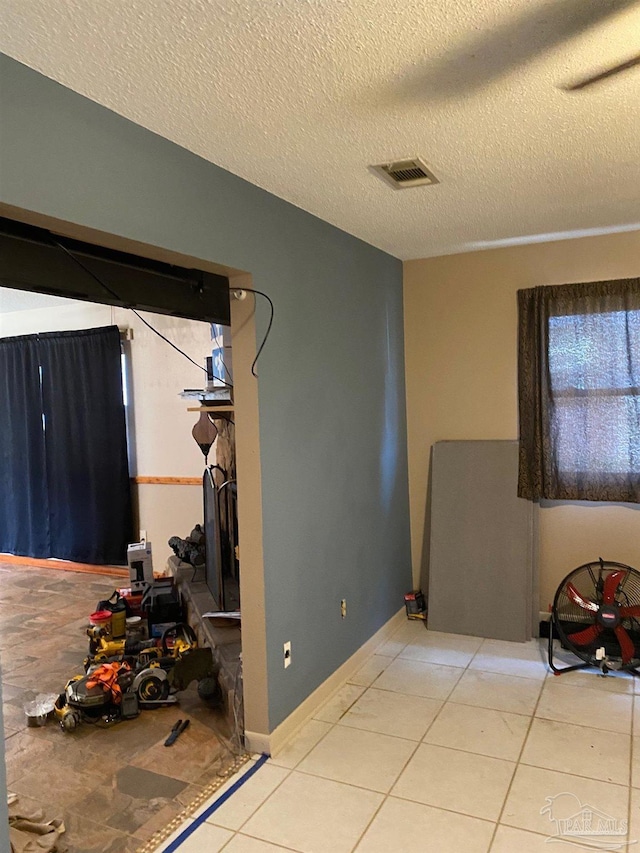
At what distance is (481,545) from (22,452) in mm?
4479

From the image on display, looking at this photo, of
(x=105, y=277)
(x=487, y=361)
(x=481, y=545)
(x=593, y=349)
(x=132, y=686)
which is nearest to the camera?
(x=105, y=277)

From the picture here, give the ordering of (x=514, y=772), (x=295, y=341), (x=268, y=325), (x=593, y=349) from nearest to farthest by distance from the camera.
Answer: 1. (x=514, y=772)
2. (x=268, y=325)
3. (x=295, y=341)
4. (x=593, y=349)

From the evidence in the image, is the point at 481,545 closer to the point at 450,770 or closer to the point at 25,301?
the point at 450,770

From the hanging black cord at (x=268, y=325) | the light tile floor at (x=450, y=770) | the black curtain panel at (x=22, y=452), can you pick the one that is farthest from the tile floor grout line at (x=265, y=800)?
the black curtain panel at (x=22, y=452)

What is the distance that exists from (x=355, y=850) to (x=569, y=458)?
2.52 m

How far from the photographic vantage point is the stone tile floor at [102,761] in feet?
7.66

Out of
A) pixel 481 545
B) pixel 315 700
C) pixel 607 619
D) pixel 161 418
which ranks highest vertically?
pixel 161 418

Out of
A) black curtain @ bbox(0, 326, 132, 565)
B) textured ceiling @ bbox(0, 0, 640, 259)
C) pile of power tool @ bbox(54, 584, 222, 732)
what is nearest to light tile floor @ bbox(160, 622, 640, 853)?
pile of power tool @ bbox(54, 584, 222, 732)

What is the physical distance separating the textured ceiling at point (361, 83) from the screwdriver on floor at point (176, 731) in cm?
248

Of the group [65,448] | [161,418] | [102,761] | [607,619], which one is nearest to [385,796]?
[102,761]

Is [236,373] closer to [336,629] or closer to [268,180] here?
[268,180]

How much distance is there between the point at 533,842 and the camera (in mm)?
2111

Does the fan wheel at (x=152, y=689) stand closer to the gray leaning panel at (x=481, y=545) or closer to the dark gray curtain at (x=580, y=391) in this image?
the gray leaning panel at (x=481, y=545)
